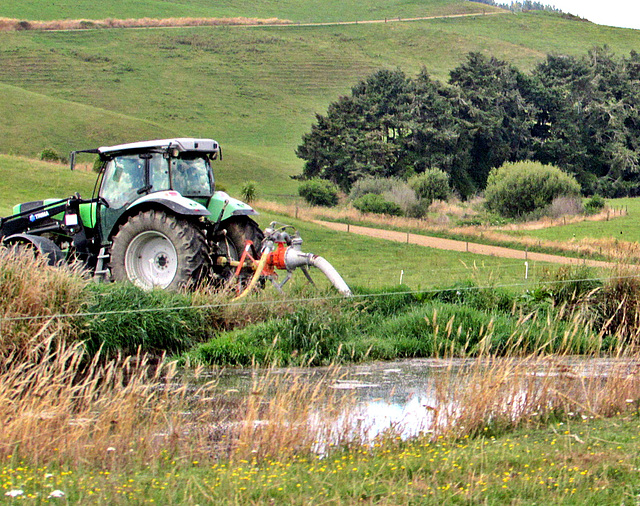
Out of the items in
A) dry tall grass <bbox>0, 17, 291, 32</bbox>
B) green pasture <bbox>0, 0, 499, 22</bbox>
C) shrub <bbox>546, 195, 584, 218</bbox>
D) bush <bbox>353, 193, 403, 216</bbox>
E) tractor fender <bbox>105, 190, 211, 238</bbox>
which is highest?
green pasture <bbox>0, 0, 499, 22</bbox>

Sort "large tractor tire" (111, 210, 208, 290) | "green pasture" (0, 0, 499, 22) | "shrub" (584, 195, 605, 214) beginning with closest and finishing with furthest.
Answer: "large tractor tire" (111, 210, 208, 290) < "shrub" (584, 195, 605, 214) < "green pasture" (0, 0, 499, 22)

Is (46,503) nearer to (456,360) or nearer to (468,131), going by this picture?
(456,360)

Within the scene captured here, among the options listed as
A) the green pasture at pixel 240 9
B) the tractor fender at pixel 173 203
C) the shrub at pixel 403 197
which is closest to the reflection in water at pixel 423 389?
the tractor fender at pixel 173 203

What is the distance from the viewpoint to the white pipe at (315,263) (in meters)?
14.1

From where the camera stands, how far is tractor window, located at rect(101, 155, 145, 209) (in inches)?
594

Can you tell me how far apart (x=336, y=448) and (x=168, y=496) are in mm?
1764

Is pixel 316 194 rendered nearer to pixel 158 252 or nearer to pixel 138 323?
pixel 158 252

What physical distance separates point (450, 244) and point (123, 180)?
1759cm

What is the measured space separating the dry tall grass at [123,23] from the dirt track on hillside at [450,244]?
3240 inches

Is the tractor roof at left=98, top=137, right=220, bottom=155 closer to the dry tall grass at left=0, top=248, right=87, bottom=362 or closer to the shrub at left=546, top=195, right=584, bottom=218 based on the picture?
the dry tall grass at left=0, top=248, right=87, bottom=362

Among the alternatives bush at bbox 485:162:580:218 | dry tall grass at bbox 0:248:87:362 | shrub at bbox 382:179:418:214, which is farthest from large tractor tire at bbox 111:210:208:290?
bush at bbox 485:162:580:218

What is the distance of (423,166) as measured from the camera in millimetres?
63406

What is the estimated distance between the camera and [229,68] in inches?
4178

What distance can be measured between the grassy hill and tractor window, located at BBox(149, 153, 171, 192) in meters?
42.6
